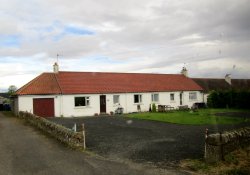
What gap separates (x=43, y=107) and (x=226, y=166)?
2874 centimetres

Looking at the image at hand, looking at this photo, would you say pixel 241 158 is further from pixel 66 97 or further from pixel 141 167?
pixel 66 97

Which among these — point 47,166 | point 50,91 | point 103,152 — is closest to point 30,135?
point 103,152

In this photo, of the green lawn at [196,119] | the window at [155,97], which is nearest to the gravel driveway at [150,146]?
the green lawn at [196,119]

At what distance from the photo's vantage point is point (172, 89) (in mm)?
47000

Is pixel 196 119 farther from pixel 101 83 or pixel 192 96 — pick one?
pixel 192 96

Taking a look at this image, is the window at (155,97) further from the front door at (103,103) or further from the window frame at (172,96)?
the front door at (103,103)

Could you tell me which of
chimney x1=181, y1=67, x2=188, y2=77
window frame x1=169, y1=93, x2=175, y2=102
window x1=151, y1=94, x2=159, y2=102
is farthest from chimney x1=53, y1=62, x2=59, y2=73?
chimney x1=181, y1=67, x2=188, y2=77

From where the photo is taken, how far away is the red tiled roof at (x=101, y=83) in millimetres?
38188

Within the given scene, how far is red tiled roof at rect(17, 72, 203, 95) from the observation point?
38188 mm

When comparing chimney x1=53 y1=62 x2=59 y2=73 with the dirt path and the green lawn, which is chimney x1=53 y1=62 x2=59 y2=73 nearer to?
the green lawn

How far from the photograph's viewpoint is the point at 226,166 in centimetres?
1096

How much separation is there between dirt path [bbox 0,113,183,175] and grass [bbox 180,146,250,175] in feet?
2.88

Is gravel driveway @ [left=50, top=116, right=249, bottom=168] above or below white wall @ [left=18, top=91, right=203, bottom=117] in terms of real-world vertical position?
below

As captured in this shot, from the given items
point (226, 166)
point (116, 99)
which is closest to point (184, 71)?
point (116, 99)
